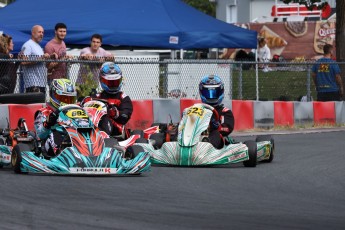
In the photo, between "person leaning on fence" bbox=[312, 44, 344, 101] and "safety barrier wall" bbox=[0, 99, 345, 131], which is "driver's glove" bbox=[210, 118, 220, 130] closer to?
"safety barrier wall" bbox=[0, 99, 345, 131]

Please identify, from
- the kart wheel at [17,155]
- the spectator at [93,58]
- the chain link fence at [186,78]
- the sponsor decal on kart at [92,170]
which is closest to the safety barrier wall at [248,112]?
the chain link fence at [186,78]

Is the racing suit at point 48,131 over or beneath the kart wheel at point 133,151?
over

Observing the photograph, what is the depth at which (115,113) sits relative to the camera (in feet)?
46.8

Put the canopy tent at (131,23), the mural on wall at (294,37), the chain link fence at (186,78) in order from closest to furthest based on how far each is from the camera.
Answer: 1. the chain link fence at (186,78)
2. the canopy tent at (131,23)
3. the mural on wall at (294,37)

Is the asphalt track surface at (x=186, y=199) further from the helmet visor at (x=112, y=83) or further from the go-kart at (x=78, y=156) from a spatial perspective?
the helmet visor at (x=112, y=83)

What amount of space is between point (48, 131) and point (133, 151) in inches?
41.1

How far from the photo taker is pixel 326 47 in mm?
21203

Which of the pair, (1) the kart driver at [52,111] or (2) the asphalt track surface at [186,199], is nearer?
(2) the asphalt track surface at [186,199]

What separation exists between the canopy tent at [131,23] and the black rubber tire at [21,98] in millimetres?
4233

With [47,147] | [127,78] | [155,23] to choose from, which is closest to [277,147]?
[127,78]

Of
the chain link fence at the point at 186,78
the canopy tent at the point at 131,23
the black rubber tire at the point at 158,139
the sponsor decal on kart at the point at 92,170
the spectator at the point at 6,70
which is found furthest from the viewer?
the canopy tent at the point at 131,23

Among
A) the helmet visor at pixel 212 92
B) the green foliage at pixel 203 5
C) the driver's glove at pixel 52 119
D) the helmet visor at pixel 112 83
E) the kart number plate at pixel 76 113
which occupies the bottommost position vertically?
the driver's glove at pixel 52 119

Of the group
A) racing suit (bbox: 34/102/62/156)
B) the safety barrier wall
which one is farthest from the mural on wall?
racing suit (bbox: 34/102/62/156)

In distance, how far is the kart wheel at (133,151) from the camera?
39.7 ft
